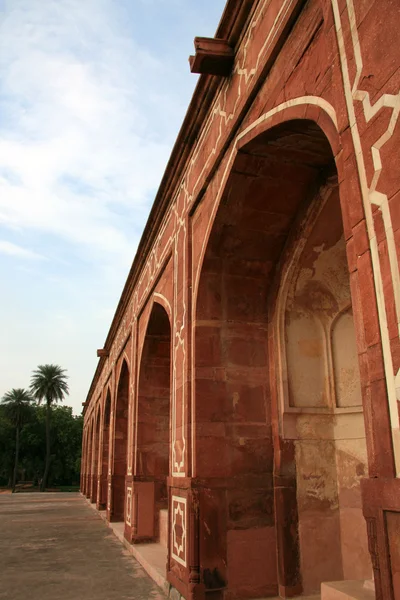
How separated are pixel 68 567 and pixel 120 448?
571 centimetres

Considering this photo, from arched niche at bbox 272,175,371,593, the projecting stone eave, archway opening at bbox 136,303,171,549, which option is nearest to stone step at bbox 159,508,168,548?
archway opening at bbox 136,303,171,549

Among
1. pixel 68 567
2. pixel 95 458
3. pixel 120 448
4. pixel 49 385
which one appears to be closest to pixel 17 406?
pixel 49 385

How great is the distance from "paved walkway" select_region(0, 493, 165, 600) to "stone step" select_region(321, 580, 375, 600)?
3359 millimetres

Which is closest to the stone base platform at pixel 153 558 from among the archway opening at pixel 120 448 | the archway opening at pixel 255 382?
the archway opening at pixel 255 382

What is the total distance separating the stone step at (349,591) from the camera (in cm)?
247

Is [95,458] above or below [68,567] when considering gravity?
above

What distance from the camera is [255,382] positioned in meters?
5.63

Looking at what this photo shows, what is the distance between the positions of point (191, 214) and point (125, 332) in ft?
21.0

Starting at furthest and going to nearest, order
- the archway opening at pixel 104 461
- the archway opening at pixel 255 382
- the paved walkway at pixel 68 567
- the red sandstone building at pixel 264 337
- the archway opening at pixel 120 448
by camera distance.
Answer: the archway opening at pixel 104 461 → the archway opening at pixel 120 448 → the paved walkway at pixel 68 567 → the archway opening at pixel 255 382 → the red sandstone building at pixel 264 337

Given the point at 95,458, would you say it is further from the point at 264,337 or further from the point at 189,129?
the point at 189,129

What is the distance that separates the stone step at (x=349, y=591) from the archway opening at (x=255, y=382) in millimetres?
2339

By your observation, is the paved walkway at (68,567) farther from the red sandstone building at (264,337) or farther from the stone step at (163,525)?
the red sandstone building at (264,337)

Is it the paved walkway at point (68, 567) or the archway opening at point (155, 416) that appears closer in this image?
the paved walkway at point (68, 567)

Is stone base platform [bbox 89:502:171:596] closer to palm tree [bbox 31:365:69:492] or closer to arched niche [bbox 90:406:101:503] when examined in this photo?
arched niche [bbox 90:406:101:503]
